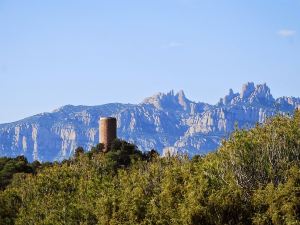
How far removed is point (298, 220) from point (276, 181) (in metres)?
6.41

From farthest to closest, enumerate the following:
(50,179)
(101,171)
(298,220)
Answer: (101,171)
(50,179)
(298,220)

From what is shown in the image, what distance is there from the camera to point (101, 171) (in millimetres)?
86562

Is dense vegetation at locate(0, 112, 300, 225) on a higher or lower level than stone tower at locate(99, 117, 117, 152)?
lower

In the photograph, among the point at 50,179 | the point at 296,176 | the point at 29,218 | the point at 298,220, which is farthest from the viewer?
the point at 50,179

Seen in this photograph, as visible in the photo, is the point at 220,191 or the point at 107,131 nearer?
the point at 220,191

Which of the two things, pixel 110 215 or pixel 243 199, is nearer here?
pixel 243 199

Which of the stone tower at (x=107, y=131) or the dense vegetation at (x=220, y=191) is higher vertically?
the stone tower at (x=107, y=131)

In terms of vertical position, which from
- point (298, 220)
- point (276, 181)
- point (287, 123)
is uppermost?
point (287, 123)

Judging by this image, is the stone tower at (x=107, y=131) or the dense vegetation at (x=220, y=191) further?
the stone tower at (x=107, y=131)

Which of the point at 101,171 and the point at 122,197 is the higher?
the point at 101,171

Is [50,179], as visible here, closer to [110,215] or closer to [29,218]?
[29,218]

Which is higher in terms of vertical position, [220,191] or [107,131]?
[107,131]

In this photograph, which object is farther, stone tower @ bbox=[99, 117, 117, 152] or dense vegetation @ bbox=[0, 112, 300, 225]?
stone tower @ bbox=[99, 117, 117, 152]

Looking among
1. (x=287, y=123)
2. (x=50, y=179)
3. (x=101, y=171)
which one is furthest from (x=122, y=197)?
(x=101, y=171)
